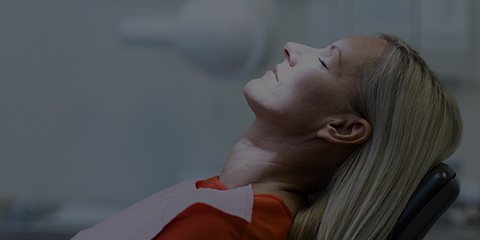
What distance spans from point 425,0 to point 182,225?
5.05 ft

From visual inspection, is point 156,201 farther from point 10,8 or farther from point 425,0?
point 425,0

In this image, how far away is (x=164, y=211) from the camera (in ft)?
4.12

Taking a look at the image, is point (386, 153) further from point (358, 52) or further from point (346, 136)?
point (358, 52)

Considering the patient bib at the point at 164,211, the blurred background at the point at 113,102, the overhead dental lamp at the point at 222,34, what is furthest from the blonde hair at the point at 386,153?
the blurred background at the point at 113,102

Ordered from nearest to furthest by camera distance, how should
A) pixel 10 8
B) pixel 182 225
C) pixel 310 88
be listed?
1. pixel 182 225
2. pixel 310 88
3. pixel 10 8

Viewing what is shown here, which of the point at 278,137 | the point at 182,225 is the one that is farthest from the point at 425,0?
the point at 182,225

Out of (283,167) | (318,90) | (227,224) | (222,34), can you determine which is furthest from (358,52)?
(222,34)

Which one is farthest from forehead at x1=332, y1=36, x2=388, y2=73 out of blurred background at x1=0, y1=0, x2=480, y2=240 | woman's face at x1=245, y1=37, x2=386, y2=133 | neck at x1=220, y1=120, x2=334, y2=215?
blurred background at x1=0, y1=0, x2=480, y2=240

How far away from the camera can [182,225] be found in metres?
1.21

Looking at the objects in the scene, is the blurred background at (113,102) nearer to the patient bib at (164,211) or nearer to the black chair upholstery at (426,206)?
the patient bib at (164,211)

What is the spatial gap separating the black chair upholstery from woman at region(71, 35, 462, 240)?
A: 2 cm

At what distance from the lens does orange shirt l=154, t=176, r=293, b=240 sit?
1.19 m

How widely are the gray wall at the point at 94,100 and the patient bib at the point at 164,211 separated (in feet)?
3.20

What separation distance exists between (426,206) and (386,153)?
117 mm
